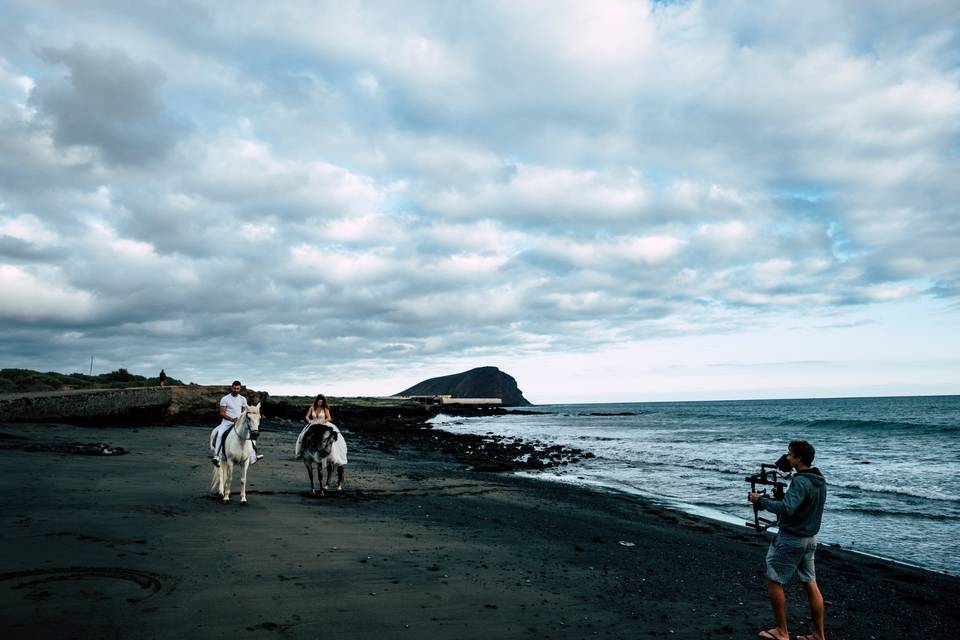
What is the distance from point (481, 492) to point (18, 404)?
18.7 metres

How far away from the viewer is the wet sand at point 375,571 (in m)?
5.47

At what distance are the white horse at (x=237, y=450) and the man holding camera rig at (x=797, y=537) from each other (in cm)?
896

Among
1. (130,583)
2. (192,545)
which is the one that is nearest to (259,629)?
(130,583)

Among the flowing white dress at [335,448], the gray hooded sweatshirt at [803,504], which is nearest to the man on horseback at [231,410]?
the flowing white dress at [335,448]

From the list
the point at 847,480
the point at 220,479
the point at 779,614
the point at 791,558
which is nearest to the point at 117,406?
the point at 220,479

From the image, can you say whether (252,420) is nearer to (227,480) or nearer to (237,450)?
(237,450)

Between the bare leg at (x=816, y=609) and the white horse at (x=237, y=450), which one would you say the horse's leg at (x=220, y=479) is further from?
the bare leg at (x=816, y=609)

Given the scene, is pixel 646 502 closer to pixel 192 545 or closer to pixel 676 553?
pixel 676 553

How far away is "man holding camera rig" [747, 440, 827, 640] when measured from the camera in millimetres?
5695

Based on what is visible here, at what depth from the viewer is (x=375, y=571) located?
7066 mm

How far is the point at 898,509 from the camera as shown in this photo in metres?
15.9

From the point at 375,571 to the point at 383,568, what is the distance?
0.16m

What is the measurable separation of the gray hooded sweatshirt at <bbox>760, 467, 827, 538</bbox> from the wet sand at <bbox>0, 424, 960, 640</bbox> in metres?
1.35


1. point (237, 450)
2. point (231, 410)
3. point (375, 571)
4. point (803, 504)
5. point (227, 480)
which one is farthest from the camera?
point (231, 410)
